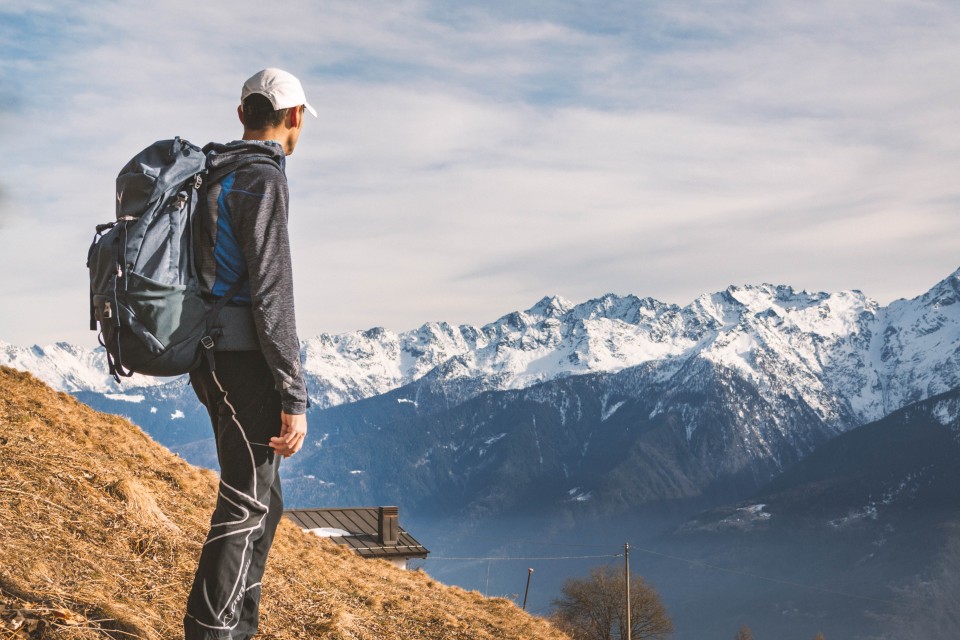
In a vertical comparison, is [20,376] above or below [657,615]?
below

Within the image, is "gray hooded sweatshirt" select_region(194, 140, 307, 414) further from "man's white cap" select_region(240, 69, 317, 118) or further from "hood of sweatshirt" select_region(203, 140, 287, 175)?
"man's white cap" select_region(240, 69, 317, 118)

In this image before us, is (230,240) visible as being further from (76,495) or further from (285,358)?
(76,495)

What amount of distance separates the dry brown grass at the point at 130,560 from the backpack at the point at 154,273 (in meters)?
2.17

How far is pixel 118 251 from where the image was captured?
4.53 m

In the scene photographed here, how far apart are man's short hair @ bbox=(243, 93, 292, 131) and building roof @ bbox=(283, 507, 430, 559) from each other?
3497cm

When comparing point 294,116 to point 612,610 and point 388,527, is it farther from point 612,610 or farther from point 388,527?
point 612,610

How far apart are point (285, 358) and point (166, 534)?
620 centimetres

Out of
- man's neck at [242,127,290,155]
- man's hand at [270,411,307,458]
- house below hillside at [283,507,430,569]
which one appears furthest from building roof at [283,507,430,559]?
man's neck at [242,127,290,155]

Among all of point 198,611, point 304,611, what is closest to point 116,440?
point 304,611

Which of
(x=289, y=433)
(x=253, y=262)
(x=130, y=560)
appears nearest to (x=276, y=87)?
(x=253, y=262)

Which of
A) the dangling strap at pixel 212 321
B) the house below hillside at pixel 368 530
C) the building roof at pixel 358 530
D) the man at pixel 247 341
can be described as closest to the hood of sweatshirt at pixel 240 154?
the man at pixel 247 341

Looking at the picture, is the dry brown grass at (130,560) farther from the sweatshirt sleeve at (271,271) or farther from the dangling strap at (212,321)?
the sweatshirt sleeve at (271,271)

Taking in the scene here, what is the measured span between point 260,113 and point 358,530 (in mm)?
40428

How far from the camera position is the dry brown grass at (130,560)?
657 cm
